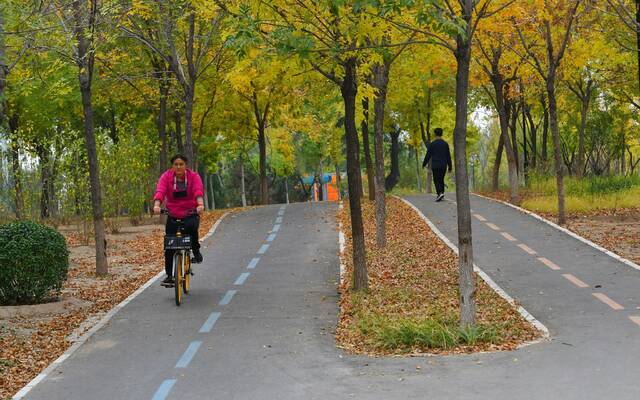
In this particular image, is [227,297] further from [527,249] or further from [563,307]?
[527,249]

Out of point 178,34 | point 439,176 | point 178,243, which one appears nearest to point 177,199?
point 178,243

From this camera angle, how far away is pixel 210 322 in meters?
11.3

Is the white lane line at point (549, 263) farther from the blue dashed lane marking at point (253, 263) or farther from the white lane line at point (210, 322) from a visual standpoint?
the white lane line at point (210, 322)

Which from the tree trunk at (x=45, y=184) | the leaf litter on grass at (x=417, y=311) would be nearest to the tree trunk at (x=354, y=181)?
the leaf litter on grass at (x=417, y=311)

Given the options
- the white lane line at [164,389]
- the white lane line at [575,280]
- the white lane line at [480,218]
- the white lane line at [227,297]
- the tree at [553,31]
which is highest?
the tree at [553,31]

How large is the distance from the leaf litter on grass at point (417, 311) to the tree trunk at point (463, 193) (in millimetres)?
331

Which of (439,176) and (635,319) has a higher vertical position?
(439,176)

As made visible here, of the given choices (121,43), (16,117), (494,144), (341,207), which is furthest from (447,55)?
(494,144)

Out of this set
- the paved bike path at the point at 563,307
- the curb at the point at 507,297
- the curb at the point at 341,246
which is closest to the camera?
the paved bike path at the point at 563,307

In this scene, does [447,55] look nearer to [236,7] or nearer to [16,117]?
[236,7]

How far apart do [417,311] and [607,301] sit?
8.46 ft

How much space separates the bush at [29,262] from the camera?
40.2 ft

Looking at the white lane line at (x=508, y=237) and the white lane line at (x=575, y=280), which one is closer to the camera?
the white lane line at (x=575, y=280)

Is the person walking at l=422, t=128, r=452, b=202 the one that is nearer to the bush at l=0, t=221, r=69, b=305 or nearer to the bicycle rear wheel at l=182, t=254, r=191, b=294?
the bicycle rear wheel at l=182, t=254, r=191, b=294
